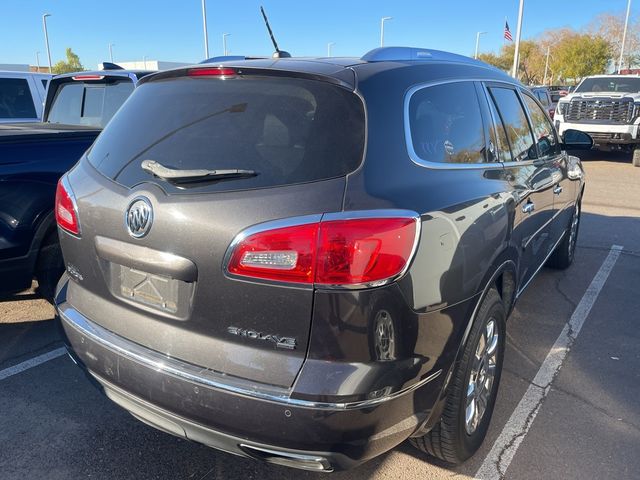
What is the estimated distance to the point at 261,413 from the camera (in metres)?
1.83

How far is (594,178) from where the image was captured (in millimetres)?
11672

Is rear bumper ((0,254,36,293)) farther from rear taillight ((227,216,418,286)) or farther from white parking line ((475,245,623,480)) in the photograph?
white parking line ((475,245,623,480))

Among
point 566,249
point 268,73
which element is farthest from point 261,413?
point 566,249

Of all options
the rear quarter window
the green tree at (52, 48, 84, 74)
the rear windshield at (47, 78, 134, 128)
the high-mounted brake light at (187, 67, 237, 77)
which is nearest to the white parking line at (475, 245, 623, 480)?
the rear quarter window

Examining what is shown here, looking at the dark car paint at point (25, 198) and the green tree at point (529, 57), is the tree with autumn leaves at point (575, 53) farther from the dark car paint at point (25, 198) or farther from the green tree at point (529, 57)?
the dark car paint at point (25, 198)

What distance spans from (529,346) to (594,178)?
924 centimetres

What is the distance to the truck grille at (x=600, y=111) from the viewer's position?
13.1 m

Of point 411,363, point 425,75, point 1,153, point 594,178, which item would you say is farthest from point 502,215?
point 594,178

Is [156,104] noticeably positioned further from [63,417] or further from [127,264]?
[63,417]

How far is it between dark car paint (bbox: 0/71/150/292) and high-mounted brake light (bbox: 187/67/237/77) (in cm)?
168

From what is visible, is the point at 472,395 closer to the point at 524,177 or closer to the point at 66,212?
the point at 524,177

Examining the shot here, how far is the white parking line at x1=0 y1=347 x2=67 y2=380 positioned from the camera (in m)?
3.40

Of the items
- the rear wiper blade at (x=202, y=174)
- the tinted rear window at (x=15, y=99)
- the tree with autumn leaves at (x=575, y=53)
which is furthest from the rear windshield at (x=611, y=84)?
the tree with autumn leaves at (x=575, y=53)

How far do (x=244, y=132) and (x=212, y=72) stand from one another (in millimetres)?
403
